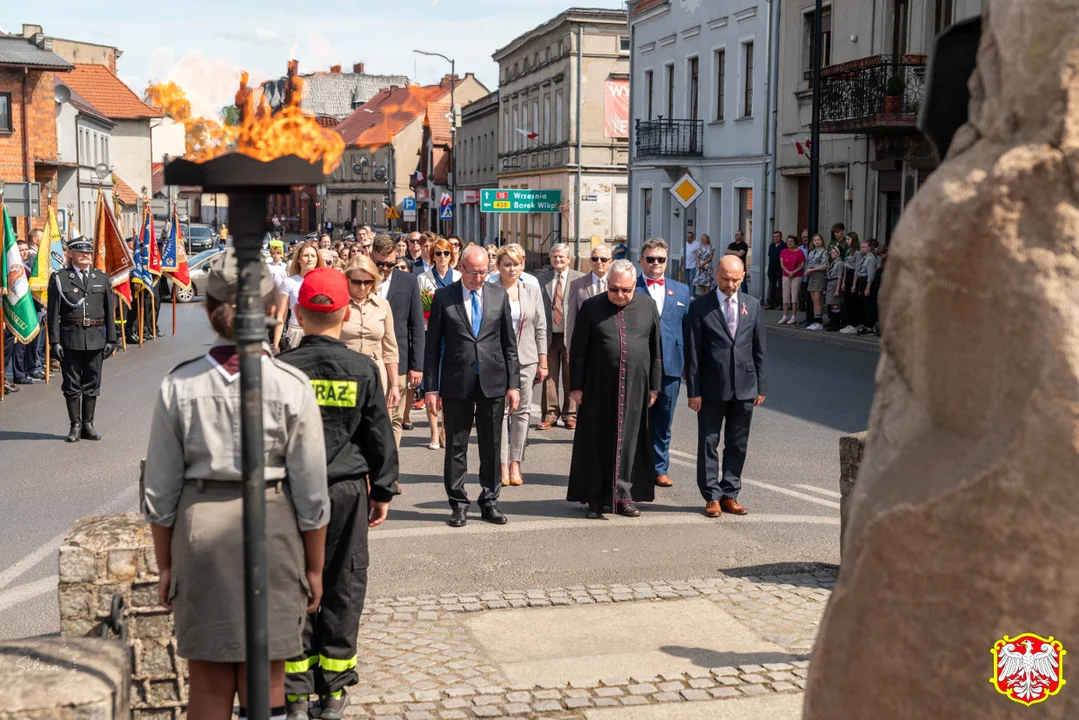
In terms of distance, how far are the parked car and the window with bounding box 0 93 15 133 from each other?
7.61 metres

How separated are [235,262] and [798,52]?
32262 millimetres

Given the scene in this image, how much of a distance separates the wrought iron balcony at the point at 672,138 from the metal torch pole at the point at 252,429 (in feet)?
128

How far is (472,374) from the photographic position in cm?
963

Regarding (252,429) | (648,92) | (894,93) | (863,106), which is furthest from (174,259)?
(252,429)

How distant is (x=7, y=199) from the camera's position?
69.8ft

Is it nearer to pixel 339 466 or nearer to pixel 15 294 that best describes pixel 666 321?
pixel 339 466

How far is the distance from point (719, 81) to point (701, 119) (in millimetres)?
1577

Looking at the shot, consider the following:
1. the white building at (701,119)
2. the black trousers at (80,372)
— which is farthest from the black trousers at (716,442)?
the white building at (701,119)

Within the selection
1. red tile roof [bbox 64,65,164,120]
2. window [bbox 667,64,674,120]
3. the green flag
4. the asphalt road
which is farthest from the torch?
red tile roof [bbox 64,65,164,120]

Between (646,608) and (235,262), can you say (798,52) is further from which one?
(235,262)

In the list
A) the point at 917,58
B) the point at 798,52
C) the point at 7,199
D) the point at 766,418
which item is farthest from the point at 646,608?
the point at 798,52

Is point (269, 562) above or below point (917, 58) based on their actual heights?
below

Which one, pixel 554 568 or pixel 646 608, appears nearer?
pixel 646 608

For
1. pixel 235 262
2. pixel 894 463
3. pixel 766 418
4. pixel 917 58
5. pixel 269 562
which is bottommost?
pixel 766 418
